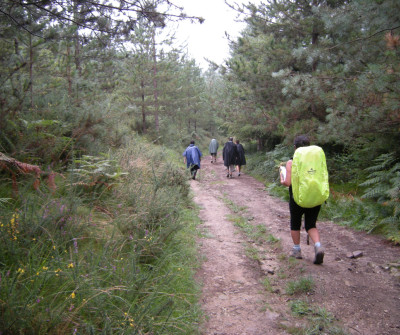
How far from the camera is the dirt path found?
3283 millimetres

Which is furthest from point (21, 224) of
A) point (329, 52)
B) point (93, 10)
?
point (329, 52)

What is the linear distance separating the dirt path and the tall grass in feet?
1.36

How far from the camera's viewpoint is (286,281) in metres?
4.27

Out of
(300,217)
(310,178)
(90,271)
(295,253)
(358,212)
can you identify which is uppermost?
(310,178)

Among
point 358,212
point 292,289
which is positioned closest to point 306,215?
point 292,289

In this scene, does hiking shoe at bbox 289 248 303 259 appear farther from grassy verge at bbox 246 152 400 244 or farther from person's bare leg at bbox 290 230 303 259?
grassy verge at bbox 246 152 400 244

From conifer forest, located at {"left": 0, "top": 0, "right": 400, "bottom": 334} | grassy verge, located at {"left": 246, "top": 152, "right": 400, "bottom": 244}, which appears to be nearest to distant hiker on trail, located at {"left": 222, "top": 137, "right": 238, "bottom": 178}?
conifer forest, located at {"left": 0, "top": 0, "right": 400, "bottom": 334}

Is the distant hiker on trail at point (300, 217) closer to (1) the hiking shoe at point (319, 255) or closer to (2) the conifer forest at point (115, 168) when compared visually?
(1) the hiking shoe at point (319, 255)

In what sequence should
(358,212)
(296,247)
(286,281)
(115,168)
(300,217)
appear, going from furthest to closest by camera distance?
(358,212)
(115,168)
(296,247)
(300,217)
(286,281)

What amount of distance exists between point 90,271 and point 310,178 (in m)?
3.11

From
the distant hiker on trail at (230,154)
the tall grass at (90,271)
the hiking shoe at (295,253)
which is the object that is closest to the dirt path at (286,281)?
the hiking shoe at (295,253)

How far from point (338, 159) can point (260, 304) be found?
7.22 metres

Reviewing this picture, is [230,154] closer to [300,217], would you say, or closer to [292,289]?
[300,217]

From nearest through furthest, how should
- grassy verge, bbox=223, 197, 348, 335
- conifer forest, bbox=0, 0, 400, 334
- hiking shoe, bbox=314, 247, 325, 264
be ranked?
conifer forest, bbox=0, 0, 400, 334 < grassy verge, bbox=223, 197, 348, 335 < hiking shoe, bbox=314, 247, 325, 264
